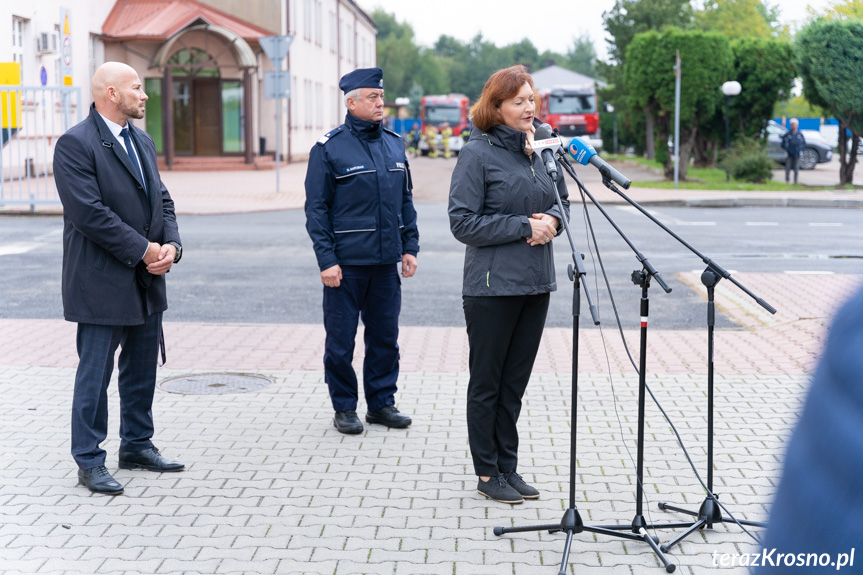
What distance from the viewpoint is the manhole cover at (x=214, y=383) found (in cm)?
690

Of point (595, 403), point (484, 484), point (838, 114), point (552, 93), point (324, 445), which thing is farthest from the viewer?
point (552, 93)

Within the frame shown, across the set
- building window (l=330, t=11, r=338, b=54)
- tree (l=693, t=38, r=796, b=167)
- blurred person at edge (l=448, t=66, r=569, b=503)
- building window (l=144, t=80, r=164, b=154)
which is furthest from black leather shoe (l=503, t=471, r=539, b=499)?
building window (l=330, t=11, r=338, b=54)

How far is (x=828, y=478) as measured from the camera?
0.73 metres

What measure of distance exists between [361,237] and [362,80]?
860mm

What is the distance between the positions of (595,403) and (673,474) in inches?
56.4

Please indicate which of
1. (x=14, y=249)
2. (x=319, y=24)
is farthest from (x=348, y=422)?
(x=319, y=24)

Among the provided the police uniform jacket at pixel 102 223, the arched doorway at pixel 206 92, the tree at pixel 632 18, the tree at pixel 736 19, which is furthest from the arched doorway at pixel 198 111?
the tree at pixel 736 19

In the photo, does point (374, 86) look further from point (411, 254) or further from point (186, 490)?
point (186, 490)

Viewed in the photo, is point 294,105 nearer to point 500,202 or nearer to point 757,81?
point 757,81

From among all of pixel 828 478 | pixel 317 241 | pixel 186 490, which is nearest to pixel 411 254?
pixel 317 241

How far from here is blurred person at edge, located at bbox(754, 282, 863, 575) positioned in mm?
711

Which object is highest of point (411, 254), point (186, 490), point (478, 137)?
point (478, 137)

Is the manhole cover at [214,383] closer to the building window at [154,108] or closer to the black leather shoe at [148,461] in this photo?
the black leather shoe at [148,461]

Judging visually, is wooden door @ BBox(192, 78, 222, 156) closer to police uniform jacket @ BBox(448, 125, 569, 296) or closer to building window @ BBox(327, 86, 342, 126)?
building window @ BBox(327, 86, 342, 126)
